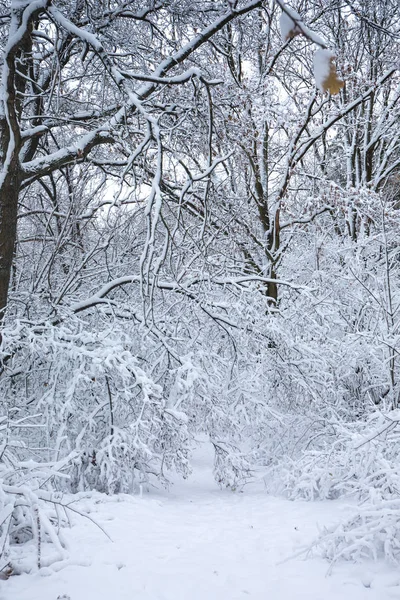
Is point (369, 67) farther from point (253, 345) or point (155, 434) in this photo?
point (155, 434)

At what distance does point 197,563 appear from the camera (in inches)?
133

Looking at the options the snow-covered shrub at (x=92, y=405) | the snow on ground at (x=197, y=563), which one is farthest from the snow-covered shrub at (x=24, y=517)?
the snow-covered shrub at (x=92, y=405)

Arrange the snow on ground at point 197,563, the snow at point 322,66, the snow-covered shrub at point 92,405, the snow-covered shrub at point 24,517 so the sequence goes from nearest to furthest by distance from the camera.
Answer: the snow at point 322,66
the snow on ground at point 197,563
the snow-covered shrub at point 24,517
the snow-covered shrub at point 92,405

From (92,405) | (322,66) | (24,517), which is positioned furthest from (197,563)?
(322,66)

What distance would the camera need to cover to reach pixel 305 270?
354 inches

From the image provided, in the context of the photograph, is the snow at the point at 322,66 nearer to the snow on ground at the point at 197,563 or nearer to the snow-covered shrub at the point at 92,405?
the snow on ground at the point at 197,563

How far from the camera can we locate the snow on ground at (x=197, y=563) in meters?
2.88

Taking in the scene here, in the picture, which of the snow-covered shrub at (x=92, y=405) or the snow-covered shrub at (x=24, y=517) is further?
the snow-covered shrub at (x=92, y=405)

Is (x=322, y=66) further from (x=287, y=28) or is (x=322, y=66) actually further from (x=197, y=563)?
(x=197, y=563)

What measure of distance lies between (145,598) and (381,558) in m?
1.66

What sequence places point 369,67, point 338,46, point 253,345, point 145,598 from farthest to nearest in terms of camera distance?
point 369,67, point 338,46, point 253,345, point 145,598

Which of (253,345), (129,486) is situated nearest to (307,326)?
(253,345)

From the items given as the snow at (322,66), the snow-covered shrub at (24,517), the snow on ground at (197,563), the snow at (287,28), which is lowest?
the snow on ground at (197,563)

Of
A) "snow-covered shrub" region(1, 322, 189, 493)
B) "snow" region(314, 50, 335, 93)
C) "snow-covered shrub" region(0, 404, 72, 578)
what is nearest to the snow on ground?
"snow-covered shrub" region(0, 404, 72, 578)
